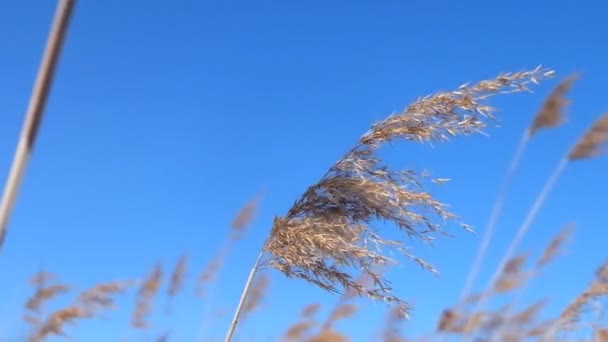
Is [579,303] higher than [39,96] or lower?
higher

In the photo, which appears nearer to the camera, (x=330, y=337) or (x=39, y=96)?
(x=39, y=96)

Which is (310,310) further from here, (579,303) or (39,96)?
(39,96)

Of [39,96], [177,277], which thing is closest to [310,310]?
[177,277]

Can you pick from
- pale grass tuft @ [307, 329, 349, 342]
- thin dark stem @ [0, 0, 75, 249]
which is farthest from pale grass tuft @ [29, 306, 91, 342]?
thin dark stem @ [0, 0, 75, 249]

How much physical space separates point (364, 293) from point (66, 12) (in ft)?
10.6

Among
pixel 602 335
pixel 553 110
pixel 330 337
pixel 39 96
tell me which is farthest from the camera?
pixel 602 335

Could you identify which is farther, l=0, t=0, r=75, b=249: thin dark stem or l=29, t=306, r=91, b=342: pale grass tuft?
l=29, t=306, r=91, b=342: pale grass tuft

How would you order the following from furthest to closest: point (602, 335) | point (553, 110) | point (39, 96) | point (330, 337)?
point (602, 335) → point (553, 110) → point (330, 337) → point (39, 96)

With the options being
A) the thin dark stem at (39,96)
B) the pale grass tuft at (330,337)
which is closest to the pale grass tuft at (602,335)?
the pale grass tuft at (330,337)

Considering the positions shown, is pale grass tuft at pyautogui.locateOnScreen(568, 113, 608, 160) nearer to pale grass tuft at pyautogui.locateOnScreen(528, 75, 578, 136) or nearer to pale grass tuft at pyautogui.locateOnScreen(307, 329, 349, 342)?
pale grass tuft at pyautogui.locateOnScreen(528, 75, 578, 136)

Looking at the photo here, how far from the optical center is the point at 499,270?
9.57 feet

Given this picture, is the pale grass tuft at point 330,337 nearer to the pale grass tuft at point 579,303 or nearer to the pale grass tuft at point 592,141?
the pale grass tuft at point 592,141

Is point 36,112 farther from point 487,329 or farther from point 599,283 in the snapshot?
point 599,283

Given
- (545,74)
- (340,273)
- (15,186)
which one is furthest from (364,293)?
(15,186)
